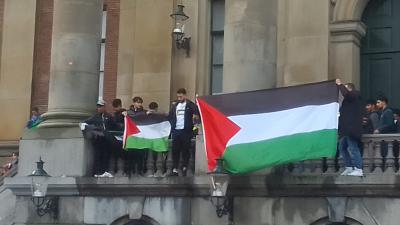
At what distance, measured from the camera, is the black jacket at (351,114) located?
51.7ft

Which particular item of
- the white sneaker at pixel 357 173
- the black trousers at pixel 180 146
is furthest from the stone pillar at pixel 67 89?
the white sneaker at pixel 357 173

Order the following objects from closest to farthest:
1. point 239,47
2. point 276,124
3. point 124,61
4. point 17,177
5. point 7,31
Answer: point 276,124, point 239,47, point 17,177, point 124,61, point 7,31

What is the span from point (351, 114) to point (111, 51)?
10.6 m

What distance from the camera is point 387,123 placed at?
16516mm

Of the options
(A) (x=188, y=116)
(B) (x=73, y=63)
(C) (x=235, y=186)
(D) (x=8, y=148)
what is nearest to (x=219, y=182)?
(C) (x=235, y=186)

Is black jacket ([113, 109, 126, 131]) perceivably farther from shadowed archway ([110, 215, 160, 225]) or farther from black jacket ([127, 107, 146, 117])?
shadowed archway ([110, 215, 160, 225])

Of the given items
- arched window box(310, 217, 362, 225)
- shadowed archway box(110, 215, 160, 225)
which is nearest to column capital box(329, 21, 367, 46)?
arched window box(310, 217, 362, 225)

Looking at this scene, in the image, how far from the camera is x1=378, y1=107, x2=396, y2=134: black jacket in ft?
54.2

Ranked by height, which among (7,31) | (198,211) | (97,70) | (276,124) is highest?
(7,31)

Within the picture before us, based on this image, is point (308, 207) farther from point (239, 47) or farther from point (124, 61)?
point (124, 61)

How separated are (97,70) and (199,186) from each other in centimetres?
431

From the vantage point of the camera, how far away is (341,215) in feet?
52.0

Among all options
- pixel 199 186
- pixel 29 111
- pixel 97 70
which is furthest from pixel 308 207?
pixel 29 111

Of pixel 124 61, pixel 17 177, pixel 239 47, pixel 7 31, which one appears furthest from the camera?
pixel 7 31
